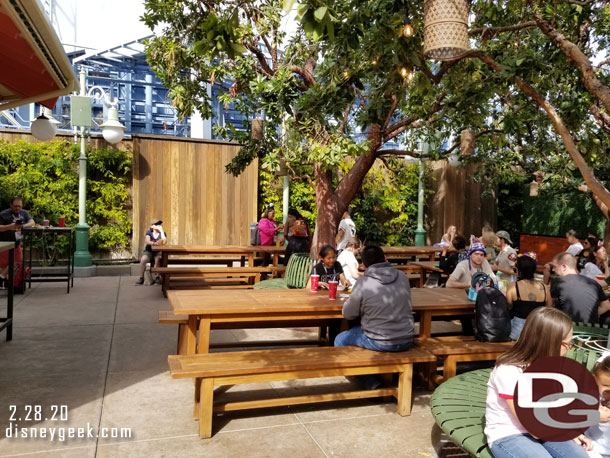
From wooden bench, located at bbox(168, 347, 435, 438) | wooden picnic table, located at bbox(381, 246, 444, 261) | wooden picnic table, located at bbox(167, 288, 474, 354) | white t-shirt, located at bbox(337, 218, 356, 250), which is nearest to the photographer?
wooden bench, located at bbox(168, 347, 435, 438)

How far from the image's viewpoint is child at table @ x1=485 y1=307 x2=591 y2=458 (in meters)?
2.37

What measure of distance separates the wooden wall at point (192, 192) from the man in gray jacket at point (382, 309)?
26.9ft

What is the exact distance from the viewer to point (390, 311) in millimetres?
4082

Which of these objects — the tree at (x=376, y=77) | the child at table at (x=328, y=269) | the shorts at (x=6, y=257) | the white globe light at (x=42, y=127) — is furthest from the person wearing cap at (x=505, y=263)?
the shorts at (x=6, y=257)

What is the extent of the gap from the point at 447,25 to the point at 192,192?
9.49m

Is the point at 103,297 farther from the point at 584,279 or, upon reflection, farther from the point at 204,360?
the point at 584,279

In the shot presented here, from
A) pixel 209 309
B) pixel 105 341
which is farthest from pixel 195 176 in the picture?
pixel 209 309

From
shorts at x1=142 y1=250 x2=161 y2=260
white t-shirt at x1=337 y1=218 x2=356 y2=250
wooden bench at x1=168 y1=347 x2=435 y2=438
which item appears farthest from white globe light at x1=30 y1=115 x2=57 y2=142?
wooden bench at x1=168 y1=347 x2=435 y2=438

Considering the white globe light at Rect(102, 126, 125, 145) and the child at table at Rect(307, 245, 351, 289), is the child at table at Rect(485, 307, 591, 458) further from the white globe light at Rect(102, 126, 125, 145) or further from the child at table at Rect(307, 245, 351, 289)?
the white globe light at Rect(102, 126, 125, 145)

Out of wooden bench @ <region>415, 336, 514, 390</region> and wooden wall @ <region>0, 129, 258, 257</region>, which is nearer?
wooden bench @ <region>415, 336, 514, 390</region>

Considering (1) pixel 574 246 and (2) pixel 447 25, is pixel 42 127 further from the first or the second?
(1) pixel 574 246

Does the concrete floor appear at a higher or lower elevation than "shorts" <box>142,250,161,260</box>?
lower

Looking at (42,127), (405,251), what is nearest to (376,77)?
(405,251)

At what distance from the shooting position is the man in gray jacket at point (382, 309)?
407 centimetres
